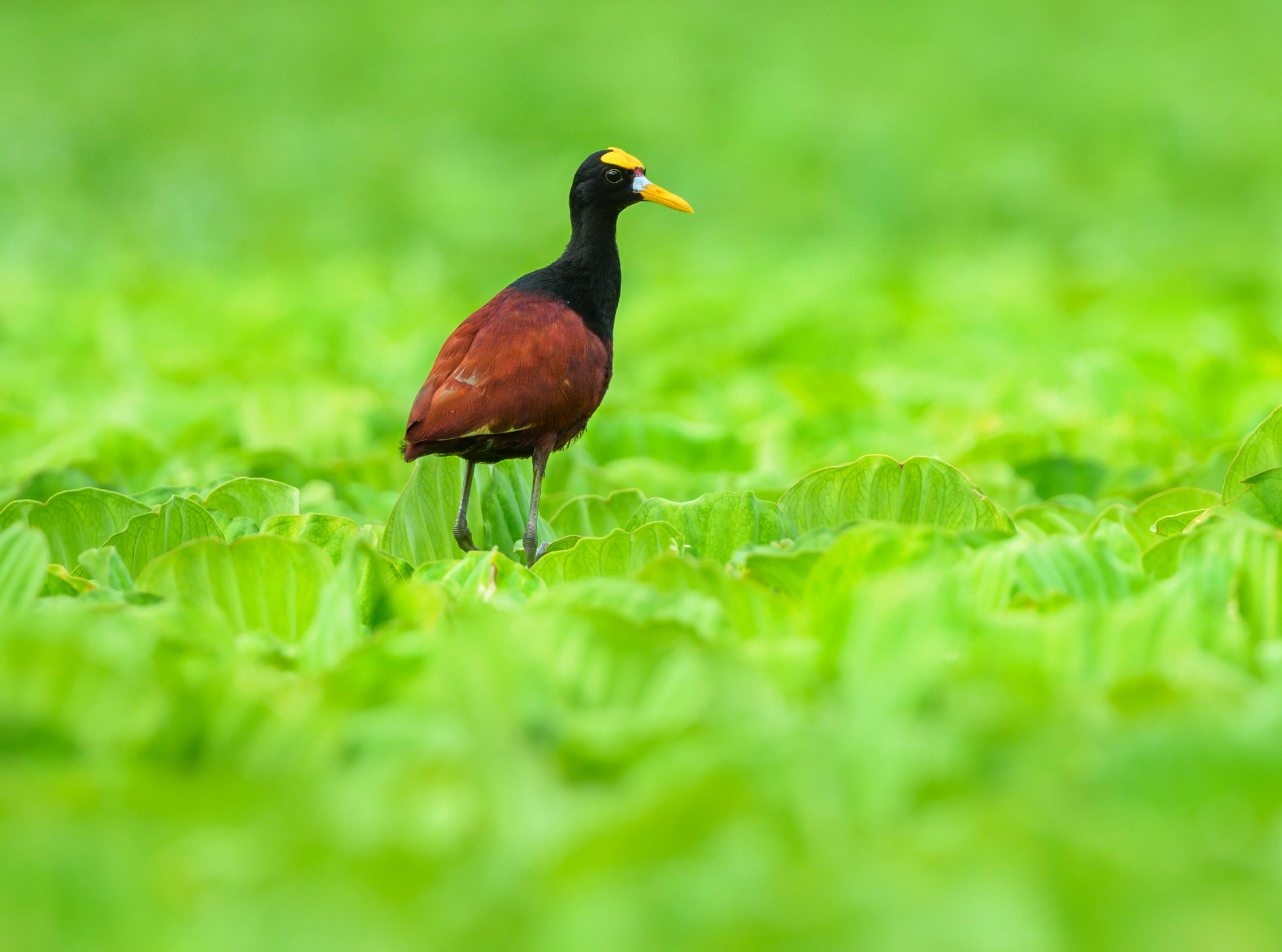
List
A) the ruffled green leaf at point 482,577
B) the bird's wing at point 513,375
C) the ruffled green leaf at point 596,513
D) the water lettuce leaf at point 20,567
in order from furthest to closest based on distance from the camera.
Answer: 1. the ruffled green leaf at point 596,513
2. the bird's wing at point 513,375
3. the ruffled green leaf at point 482,577
4. the water lettuce leaf at point 20,567

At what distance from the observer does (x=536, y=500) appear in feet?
7.63

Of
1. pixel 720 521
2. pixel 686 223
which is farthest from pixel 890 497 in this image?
pixel 686 223

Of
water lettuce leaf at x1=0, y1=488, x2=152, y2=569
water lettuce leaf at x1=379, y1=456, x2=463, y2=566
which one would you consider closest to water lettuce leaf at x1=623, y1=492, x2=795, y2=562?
water lettuce leaf at x1=379, y1=456, x2=463, y2=566

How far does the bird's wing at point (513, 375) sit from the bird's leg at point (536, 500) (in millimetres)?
41

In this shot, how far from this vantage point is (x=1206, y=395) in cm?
384

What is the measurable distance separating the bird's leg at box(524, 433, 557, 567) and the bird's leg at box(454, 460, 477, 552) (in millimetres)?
107

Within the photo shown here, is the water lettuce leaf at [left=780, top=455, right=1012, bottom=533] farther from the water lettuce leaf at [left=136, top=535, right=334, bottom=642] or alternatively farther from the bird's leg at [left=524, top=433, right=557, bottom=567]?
the water lettuce leaf at [left=136, top=535, right=334, bottom=642]

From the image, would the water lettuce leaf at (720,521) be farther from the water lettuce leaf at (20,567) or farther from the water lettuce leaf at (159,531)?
the water lettuce leaf at (20,567)

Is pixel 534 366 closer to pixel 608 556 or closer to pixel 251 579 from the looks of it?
pixel 608 556

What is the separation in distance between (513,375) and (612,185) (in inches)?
22.2

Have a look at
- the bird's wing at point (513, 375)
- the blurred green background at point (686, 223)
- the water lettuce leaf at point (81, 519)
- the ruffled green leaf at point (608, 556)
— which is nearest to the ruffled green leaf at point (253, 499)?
the water lettuce leaf at point (81, 519)

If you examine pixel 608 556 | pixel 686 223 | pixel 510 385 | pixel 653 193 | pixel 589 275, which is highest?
pixel 686 223

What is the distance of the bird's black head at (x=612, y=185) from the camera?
259cm

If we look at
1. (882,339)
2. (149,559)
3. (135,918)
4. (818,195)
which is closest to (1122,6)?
(818,195)
